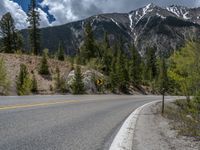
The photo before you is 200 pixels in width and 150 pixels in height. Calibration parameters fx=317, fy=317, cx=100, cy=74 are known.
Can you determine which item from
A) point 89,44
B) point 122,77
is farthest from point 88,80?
point 89,44

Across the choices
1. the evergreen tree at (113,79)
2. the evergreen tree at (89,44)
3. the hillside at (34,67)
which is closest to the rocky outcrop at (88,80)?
the hillside at (34,67)

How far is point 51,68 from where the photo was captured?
4750 centimetres

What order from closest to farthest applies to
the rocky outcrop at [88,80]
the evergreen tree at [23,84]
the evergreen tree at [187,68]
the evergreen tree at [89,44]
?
the evergreen tree at [187,68], the evergreen tree at [23,84], the rocky outcrop at [88,80], the evergreen tree at [89,44]

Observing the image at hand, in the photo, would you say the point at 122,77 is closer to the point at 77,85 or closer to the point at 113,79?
the point at 113,79

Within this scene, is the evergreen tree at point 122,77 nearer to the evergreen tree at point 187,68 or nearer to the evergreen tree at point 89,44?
the evergreen tree at point 89,44

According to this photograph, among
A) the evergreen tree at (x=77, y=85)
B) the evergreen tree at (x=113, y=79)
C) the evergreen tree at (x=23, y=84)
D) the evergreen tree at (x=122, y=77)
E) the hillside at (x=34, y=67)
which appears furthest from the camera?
the evergreen tree at (x=122, y=77)

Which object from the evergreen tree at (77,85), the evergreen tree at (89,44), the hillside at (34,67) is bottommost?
the evergreen tree at (77,85)

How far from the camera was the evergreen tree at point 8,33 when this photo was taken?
63.4 meters

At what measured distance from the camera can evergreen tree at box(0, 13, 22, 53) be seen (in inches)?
2496

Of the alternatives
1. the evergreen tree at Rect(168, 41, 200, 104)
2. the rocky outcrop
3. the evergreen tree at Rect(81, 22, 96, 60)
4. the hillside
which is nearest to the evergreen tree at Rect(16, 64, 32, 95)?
the hillside

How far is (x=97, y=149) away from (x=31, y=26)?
6246 centimetres

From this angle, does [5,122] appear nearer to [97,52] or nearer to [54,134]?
[54,134]

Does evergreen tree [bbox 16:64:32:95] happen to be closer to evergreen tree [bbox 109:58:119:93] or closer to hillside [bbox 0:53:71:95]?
hillside [bbox 0:53:71:95]

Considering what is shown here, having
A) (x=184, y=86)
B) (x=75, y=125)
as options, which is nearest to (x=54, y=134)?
(x=75, y=125)
